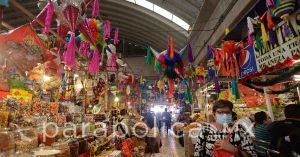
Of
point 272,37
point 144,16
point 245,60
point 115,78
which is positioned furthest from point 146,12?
point 272,37

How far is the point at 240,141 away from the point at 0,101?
299cm

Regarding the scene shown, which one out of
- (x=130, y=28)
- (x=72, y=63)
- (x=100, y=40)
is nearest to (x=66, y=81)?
(x=100, y=40)

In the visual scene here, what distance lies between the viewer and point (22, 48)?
9.86 feet

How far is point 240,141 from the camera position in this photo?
2.17 metres

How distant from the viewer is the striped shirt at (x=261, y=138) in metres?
4.21

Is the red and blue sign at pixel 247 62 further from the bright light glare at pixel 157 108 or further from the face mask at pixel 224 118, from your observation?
the bright light glare at pixel 157 108

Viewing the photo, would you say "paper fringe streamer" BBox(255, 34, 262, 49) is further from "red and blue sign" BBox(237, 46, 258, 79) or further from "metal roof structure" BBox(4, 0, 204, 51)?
"metal roof structure" BBox(4, 0, 204, 51)

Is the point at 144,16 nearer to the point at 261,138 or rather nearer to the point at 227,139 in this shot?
the point at 261,138

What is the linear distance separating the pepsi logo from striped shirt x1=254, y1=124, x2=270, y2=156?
1.36m

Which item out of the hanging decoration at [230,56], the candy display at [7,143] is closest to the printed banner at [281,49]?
the hanging decoration at [230,56]

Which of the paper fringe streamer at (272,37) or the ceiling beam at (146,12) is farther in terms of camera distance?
the ceiling beam at (146,12)

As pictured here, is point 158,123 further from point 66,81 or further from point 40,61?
point 40,61

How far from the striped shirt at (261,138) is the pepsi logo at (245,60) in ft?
4.46

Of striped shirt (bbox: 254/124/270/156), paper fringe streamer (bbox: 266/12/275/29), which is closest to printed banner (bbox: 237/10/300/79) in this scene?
paper fringe streamer (bbox: 266/12/275/29)
